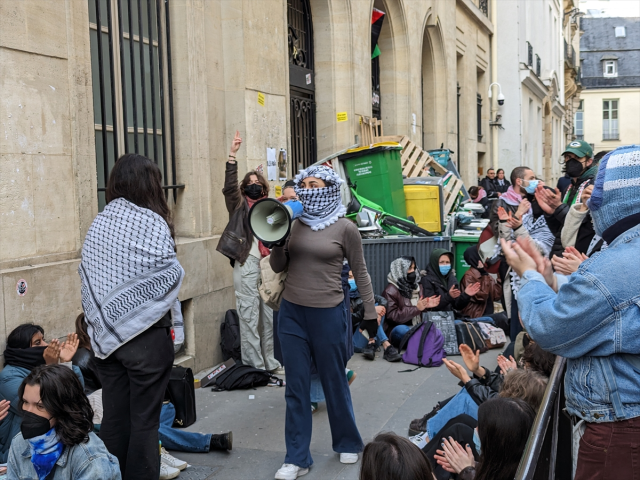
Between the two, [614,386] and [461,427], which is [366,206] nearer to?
[461,427]

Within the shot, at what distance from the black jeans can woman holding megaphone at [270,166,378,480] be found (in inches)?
40.4

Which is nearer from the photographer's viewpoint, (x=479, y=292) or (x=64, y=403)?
(x=64, y=403)

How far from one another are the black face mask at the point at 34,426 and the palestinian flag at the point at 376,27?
1132cm

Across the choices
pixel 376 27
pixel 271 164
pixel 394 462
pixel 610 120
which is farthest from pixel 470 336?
pixel 610 120

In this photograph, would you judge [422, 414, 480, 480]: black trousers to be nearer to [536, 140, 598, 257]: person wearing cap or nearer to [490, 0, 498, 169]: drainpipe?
[536, 140, 598, 257]: person wearing cap

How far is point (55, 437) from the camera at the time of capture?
10.7 feet

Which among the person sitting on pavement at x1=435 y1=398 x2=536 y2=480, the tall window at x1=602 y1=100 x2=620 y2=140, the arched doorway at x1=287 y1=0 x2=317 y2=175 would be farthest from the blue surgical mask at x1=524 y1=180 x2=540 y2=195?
the tall window at x1=602 y1=100 x2=620 y2=140

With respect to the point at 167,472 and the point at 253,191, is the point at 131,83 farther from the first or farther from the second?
the point at 167,472

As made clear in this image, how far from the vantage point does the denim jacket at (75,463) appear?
3.21 m

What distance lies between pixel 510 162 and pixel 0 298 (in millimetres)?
22926

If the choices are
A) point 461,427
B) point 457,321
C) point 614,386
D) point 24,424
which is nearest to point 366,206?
point 457,321

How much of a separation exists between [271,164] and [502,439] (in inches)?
238

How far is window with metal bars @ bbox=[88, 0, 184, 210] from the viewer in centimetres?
618

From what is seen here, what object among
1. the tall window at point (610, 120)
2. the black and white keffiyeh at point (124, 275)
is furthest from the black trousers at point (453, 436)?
the tall window at point (610, 120)
